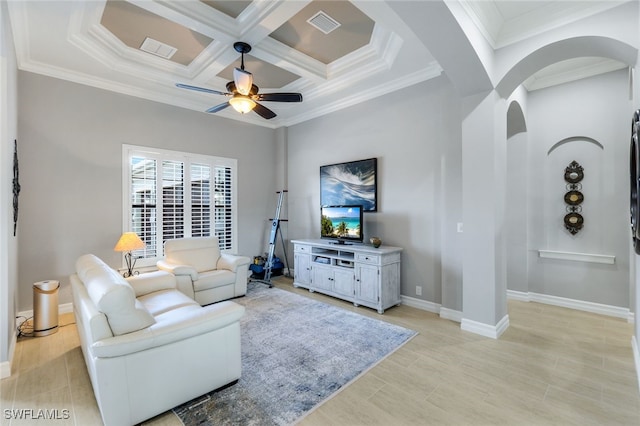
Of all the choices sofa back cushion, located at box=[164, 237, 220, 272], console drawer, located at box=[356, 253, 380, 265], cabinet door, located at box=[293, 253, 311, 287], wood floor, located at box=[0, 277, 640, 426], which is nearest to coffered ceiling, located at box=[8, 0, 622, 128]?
sofa back cushion, located at box=[164, 237, 220, 272]

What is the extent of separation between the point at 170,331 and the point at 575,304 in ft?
16.8

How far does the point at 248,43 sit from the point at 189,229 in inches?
128

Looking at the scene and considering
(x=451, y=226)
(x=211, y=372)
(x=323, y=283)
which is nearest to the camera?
(x=211, y=372)

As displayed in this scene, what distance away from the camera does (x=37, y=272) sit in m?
3.88

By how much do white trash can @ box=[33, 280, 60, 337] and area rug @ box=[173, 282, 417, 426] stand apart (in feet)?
7.22

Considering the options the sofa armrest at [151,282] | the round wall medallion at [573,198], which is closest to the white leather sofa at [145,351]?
the sofa armrest at [151,282]

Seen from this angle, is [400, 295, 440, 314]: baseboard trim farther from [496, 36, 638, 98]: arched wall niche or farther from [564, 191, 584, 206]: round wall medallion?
[496, 36, 638, 98]: arched wall niche

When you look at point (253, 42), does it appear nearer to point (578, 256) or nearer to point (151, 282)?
point (151, 282)

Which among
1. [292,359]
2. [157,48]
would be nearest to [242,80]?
[157,48]

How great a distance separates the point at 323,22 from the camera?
326 cm

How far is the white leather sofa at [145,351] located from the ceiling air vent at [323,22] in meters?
3.05

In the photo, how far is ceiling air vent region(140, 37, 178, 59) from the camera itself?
12.1 ft

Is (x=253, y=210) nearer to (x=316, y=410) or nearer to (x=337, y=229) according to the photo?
(x=337, y=229)

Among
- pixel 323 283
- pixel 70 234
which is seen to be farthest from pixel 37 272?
pixel 323 283
